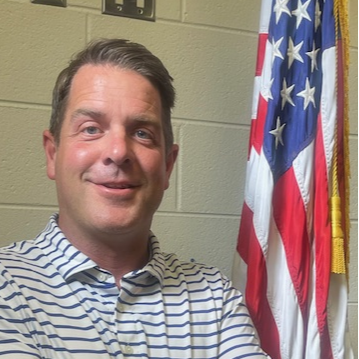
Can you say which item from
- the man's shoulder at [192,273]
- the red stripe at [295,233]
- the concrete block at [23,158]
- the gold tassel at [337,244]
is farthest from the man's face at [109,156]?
the gold tassel at [337,244]

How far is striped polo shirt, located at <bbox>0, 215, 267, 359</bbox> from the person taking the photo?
1.07 m

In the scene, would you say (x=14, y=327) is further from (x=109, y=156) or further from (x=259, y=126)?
(x=259, y=126)

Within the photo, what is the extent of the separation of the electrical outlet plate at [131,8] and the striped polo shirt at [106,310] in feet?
2.26

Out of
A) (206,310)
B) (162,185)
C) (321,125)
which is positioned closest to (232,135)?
(321,125)

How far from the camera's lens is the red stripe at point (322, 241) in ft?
5.05

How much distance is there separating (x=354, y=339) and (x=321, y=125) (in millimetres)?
871

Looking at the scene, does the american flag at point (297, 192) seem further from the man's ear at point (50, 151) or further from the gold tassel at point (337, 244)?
A: the man's ear at point (50, 151)

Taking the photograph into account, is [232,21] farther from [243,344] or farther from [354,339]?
[354,339]

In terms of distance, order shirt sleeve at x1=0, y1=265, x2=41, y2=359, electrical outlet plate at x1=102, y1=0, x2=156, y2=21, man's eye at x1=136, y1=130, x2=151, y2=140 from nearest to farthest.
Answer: shirt sleeve at x1=0, y1=265, x2=41, y2=359 < man's eye at x1=136, y1=130, x2=151, y2=140 < electrical outlet plate at x1=102, y1=0, x2=156, y2=21

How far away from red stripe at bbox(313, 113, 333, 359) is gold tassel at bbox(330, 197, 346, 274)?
0.06ft

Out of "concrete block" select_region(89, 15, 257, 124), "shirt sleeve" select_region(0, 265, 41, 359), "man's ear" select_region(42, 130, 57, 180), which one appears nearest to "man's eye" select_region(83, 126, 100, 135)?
"man's ear" select_region(42, 130, 57, 180)

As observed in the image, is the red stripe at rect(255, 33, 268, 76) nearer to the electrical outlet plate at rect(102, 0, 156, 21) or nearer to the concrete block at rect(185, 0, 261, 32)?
the concrete block at rect(185, 0, 261, 32)

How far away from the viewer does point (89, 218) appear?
1.20 meters

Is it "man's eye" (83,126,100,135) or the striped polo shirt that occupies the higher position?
"man's eye" (83,126,100,135)
